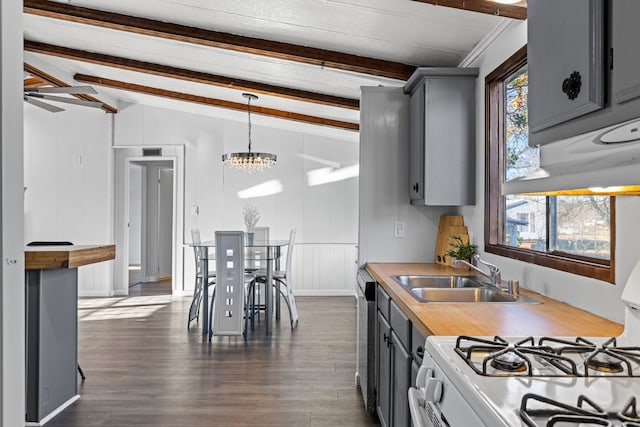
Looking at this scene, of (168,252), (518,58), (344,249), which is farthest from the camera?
(168,252)

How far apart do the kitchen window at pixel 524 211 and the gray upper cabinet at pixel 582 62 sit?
594 millimetres

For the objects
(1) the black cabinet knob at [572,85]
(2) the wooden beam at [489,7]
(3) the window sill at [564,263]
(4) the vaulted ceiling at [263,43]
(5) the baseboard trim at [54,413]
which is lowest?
(5) the baseboard trim at [54,413]

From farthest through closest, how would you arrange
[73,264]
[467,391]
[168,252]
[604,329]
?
[168,252]
[73,264]
[604,329]
[467,391]

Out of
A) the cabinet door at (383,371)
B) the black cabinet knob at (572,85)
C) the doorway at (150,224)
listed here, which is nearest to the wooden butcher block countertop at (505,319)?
the cabinet door at (383,371)

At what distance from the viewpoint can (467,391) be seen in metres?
1.05

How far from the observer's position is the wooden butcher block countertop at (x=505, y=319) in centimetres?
157

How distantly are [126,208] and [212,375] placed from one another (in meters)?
4.46

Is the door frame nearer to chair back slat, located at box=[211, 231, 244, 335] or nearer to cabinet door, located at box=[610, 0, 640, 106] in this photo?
chair back slat, located at box=[211, 231, 244, 335]

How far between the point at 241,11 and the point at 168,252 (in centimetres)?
680

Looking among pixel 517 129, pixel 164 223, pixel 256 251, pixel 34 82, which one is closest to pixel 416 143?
pixel 517 129

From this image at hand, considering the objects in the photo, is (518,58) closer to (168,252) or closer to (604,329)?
(604,329)

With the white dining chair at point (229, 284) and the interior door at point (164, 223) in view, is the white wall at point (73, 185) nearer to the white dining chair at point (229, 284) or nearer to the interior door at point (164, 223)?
the interior door at point (164, 223)

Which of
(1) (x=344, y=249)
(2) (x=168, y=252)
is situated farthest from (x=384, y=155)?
(2) (x=168, y=252)

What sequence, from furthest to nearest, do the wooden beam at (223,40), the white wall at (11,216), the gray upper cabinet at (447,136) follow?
the wooden beam at (223,40) → the gray upper cabinet at (447,136) → the white wall at (11,216)
